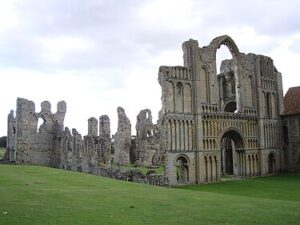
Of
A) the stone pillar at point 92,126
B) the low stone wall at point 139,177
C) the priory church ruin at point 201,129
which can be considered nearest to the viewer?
the low stone wall at point 139,177

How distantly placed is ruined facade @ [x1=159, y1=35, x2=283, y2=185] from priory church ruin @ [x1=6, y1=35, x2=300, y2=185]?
85mm

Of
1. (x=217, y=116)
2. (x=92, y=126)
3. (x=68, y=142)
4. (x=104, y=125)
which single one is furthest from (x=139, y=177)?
(x=104, y=125)

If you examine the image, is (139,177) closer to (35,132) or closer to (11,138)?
(35,132)

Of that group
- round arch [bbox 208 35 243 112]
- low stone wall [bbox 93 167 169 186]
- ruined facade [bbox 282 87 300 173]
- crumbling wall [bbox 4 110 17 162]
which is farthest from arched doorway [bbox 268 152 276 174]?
crumbling wall [bbox 4 110 17 162]

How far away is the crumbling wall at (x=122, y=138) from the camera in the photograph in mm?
56750

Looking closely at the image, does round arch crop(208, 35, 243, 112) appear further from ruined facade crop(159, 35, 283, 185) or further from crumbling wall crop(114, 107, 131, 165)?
crumbling wall crop(114, 107, 131, 165)

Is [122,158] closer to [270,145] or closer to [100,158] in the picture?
[100,158]

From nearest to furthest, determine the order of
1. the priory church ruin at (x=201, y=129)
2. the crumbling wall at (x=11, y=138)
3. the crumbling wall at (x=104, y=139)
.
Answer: the priory church ruin at (x=201, y=129) → the crumbling wall at (x=104, y=139) → the crumbling wall at (x=11, y=138)

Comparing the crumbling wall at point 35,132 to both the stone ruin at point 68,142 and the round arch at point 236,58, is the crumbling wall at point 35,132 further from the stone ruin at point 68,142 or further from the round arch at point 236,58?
the round arch at point 236,58

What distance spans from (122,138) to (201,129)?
2373 centimetres

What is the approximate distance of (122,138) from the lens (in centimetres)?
5716

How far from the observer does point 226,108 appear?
152ft

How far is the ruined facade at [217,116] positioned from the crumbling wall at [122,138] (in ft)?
54.2

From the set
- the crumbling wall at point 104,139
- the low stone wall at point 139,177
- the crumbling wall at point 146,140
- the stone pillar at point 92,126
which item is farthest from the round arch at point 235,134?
the stone pillar at point 92,126
